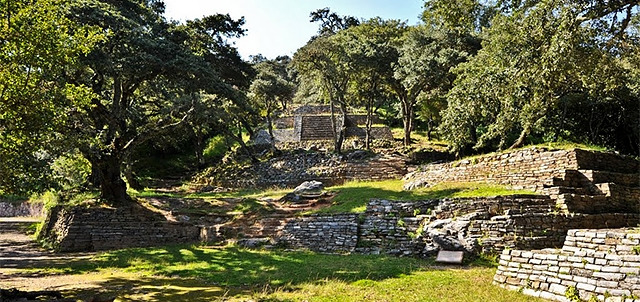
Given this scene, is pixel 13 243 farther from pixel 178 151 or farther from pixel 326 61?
pixel 178 151

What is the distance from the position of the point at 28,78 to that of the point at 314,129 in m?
25.4

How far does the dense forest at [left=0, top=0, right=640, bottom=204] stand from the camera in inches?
311

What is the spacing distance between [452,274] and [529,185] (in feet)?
20.3

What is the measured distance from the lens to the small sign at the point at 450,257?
9.77 metres

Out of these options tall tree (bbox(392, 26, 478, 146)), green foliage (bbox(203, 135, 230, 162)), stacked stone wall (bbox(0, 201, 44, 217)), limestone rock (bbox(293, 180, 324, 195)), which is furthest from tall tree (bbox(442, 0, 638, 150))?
stacked stone wall (bbox(0, 201, 44, 217))

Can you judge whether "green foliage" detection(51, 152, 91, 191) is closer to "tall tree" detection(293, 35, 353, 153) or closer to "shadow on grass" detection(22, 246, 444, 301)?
"shadow on grass" detection(22, 246, 444, 301)

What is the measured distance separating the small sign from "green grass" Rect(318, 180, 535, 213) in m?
3.05

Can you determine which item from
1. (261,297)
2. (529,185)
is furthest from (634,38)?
(261,297)

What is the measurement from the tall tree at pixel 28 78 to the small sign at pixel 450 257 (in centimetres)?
915

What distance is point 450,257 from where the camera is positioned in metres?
9.89

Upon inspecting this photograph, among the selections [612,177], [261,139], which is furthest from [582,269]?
[261,139]

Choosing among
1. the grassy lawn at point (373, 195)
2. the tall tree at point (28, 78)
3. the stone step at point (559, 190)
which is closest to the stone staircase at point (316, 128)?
the grassy lawn at point (373, 195)

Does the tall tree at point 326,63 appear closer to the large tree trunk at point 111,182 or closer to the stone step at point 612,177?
the large tree trunk at point 111,182

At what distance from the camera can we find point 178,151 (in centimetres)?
3416
